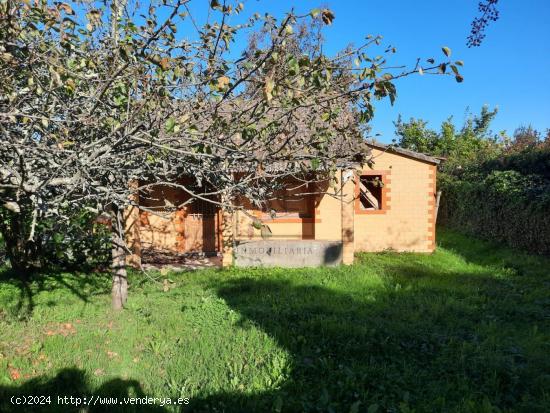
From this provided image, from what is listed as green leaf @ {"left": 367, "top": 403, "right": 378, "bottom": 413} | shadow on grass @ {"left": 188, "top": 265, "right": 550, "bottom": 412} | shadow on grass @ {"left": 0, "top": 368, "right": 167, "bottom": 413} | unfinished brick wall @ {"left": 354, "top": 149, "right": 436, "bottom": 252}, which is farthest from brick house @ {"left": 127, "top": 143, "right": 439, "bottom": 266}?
green leaf @ {"left": 367, "top": 403, "right": 378, "bottom": 413}

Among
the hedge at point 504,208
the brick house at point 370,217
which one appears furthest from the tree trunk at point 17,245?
the hedge at point 504,208

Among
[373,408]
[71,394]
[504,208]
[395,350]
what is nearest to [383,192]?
[504,208]

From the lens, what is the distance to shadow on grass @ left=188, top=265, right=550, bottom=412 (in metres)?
3.91

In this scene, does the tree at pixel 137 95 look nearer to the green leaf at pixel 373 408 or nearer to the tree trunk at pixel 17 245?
the green leaf at pixel 373 408

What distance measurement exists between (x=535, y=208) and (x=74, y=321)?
11.2 m

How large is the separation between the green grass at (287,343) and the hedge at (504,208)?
3.16 m

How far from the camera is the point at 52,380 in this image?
169 inches

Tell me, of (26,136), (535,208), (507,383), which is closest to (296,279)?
(507,383)

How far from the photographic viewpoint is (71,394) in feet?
13.4

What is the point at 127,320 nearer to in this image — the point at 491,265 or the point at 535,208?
the point at 491,265

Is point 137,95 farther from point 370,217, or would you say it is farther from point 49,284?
point 370,217

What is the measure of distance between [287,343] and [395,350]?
124 cm

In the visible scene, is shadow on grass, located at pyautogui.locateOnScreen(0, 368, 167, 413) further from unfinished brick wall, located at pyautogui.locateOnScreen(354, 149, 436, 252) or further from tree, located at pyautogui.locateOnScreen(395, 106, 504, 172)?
tree, located at pyautogui.locateOnScreen(395, 106, 504, 172)

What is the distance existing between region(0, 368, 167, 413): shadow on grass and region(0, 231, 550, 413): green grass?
20 mm
